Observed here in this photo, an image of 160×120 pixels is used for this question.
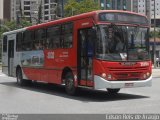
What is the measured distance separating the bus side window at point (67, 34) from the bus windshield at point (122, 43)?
81.5 inches

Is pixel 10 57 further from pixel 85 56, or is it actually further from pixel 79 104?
pixel 79 104

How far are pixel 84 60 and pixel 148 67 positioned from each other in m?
2.37

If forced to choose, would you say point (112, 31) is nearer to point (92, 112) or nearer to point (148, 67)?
point (148, 67)

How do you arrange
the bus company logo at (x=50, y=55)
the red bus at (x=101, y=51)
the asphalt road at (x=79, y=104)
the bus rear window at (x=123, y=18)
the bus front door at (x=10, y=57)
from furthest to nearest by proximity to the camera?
the bus front door at (x=10, y=57)
the bus company logo at (x=50, y=55)
the bus rear window at (x=123, y=18)
the red bus at (x=101, y=51)
the asphalt road at (x=79, y=104)

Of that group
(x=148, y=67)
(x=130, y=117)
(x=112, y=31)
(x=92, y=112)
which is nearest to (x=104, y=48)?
(x=112, y=31)

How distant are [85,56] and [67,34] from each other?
170 centimetres

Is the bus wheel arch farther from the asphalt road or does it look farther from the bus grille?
the bus grille

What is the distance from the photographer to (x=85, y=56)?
14.8 metres

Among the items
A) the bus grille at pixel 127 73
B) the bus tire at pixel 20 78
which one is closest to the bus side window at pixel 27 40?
the bus tire at pixel 20 78

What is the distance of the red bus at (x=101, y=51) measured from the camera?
13.9 meters

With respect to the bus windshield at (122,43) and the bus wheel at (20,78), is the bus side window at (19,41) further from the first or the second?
the bus windshield at (122,43)

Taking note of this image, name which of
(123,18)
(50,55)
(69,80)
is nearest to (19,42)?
(50,55)

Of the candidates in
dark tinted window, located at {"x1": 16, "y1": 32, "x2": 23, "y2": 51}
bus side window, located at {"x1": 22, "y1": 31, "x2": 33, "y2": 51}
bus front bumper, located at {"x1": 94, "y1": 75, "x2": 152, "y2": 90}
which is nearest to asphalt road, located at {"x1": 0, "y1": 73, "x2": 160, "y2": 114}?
bus front bumper, located at {"x1": 94, "y1": 75, "x2": 152, "y2": 90}

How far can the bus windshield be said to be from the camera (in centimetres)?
1389
